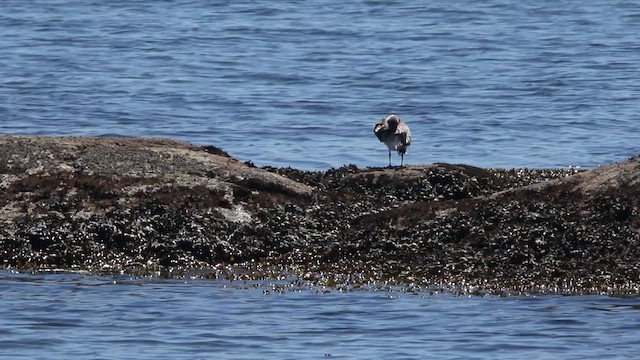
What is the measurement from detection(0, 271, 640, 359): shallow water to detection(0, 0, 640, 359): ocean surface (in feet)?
0.07

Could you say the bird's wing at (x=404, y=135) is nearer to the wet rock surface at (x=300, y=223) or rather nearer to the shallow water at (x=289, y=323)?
the wet rock surface at (x=300, y=223)

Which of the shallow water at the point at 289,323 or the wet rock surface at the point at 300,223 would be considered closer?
the shallow water at the point at 289,323

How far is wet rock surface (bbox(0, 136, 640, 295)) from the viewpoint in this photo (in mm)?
10602

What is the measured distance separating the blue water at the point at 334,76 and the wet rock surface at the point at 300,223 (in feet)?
→ 14.8

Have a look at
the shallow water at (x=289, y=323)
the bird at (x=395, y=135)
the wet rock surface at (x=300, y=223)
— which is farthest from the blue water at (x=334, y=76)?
the shallow water at (x=289, y=323)

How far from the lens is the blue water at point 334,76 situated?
65.5 ft

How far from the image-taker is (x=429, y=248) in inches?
431

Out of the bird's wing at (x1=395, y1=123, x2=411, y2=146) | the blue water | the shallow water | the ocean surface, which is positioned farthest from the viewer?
the blue water

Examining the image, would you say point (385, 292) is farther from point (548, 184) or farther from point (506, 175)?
point (506, 175)

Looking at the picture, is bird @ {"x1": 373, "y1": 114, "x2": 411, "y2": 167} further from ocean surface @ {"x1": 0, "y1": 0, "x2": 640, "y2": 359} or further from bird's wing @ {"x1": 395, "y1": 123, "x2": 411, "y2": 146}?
ocean surface @ {"x1": 0, "y1": 0, "x2": 640, "y2": 359}

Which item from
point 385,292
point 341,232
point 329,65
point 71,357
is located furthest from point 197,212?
point 329,65

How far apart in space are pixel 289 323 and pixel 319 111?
13282 mm

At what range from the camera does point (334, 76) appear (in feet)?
91.0

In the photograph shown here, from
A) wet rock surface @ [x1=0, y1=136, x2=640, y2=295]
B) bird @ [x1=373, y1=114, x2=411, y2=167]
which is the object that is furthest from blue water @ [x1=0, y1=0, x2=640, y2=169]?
wet rock surface @ [x1=0, y1=136, x2=640, y2=295]
